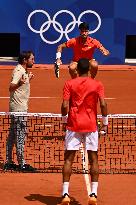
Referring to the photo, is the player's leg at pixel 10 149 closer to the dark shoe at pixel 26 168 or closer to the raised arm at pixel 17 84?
the dark shoe at pixel 26 168

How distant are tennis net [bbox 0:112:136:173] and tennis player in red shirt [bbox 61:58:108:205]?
2269 millimetres

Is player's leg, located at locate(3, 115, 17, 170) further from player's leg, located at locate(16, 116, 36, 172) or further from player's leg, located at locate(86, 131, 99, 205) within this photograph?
player's leg, located at locate(86, 131, 99, 205)

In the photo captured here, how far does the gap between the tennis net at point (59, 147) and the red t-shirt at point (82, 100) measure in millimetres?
2323

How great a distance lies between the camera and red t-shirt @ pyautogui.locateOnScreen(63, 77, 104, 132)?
9.77 metres

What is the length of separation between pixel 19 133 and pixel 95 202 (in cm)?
284

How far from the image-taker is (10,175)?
11891 millimetres

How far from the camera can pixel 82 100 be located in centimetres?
980

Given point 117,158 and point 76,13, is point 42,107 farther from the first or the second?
point 76,13

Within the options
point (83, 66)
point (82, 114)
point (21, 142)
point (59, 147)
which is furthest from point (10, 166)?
point (83, 66)

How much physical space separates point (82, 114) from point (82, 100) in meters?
0.21

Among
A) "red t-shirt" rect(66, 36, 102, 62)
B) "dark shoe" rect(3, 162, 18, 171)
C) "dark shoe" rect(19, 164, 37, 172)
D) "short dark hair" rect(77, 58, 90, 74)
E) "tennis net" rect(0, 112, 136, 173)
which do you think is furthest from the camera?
"red t-shirt" rect(66, 36, 102, 62)

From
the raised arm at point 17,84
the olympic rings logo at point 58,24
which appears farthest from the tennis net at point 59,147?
the olympic rings logo at point 58,24

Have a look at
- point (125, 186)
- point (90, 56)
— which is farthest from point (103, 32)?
point (125, 186)

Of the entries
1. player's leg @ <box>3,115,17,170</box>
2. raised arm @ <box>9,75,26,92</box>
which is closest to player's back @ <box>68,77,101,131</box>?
raised arm @ <box>9,75,26,92</box>
